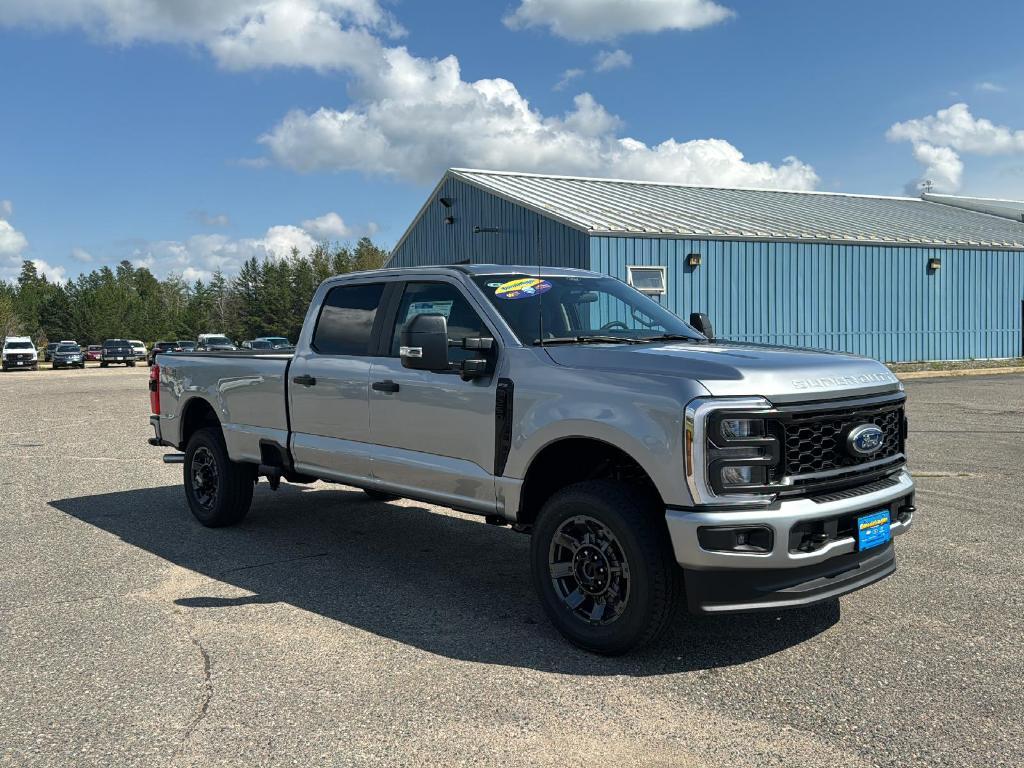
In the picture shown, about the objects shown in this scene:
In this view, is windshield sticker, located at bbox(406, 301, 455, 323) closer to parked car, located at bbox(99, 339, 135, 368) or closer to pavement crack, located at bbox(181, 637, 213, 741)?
pavement crack, located at bbox(181, 637, 213, 741)

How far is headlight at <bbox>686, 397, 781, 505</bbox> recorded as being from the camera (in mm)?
4070

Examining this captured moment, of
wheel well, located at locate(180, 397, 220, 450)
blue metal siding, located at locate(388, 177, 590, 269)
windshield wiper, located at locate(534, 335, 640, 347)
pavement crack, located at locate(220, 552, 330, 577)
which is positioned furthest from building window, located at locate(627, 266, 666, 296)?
windshield wiper, located at locate(534, 335, 640, 347)

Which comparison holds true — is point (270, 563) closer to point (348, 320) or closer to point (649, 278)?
point (348, 320)

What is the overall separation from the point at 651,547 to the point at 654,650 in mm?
647

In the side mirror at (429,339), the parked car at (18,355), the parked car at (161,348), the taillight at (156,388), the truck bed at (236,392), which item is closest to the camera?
the side mirror at (429,339)

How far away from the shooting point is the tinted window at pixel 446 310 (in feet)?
17.7

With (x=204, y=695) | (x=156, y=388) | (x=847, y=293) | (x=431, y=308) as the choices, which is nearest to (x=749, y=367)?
(x=431, y=308)

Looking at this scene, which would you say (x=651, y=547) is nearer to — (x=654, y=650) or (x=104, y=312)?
(x=654, y=650)

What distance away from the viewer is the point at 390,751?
3451mm

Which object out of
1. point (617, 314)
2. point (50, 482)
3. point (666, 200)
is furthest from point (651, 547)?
point (666, 200)

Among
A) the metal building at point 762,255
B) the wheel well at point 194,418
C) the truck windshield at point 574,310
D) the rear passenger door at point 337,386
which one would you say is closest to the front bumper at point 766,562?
the truck windshield at point 574,310

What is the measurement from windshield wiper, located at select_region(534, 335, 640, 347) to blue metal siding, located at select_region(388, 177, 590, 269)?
16040mm

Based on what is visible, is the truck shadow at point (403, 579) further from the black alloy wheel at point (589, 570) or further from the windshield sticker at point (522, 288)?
the windshield sticker at point (522, 288)

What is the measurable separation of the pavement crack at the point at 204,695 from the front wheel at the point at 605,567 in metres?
1.66
